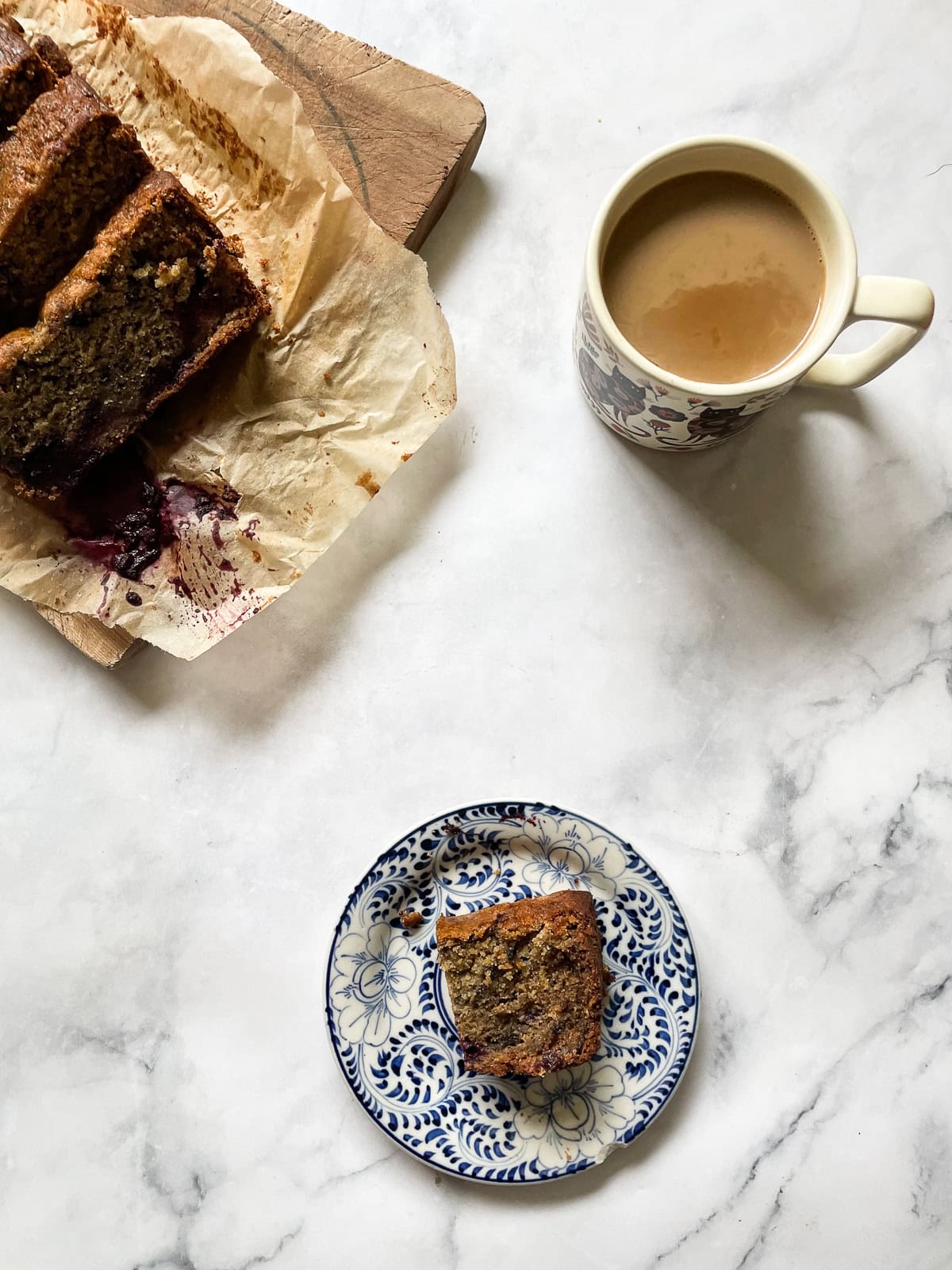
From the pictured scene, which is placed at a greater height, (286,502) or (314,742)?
(286,502)

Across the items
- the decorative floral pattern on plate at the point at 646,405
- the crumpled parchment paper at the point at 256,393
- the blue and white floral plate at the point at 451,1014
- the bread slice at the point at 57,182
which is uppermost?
the bread slice at the point at 57,182

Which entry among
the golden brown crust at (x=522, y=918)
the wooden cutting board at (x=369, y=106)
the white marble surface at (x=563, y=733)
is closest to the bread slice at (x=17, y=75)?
the wooden cutting board at (x=369, y=106)

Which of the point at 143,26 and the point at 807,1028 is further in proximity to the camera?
the point at 807,1028

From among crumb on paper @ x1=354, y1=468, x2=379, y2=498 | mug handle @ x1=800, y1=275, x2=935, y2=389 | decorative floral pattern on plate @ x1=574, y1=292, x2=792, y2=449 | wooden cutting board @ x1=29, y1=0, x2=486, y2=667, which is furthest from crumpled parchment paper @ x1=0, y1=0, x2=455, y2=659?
mug handle @ x1=800, y1=275, x2=935, y2=389

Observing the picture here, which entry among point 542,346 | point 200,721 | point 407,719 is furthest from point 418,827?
point 542,346

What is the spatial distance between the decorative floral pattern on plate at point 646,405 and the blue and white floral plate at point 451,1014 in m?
0.75

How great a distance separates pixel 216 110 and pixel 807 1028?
216 cm

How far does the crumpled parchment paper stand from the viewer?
1.83m

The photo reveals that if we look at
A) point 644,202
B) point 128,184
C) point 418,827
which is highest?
point 128,184

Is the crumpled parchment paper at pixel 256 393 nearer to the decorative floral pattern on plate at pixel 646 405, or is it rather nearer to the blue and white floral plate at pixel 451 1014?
the decorative floral pattern on plate at pixel 646 405

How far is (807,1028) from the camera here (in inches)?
78.4

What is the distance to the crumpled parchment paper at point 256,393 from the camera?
→ 6.02 feet

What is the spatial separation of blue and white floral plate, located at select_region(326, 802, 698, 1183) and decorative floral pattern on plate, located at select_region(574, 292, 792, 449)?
2.47 feet

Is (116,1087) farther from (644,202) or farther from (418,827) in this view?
(644,202)
